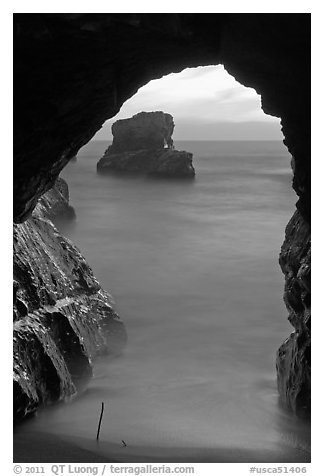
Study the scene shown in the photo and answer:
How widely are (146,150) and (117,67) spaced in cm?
3742

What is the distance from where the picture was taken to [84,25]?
5.44 metres

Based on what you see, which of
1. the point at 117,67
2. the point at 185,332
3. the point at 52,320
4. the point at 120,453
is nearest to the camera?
the point at 117,67

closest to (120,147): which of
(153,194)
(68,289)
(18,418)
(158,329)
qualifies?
(153,194)

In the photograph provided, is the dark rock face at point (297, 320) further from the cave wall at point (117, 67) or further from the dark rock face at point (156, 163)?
the dark rock face at point (156, 163)

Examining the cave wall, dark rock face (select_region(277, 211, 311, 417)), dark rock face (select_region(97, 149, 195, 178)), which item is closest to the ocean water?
dark rock face (select_region(277, 211, 311, 417))

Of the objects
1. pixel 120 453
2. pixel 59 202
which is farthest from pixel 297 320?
pixel 59 202

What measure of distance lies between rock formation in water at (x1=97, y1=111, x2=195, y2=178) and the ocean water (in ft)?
22.7

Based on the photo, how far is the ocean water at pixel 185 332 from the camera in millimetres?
8508

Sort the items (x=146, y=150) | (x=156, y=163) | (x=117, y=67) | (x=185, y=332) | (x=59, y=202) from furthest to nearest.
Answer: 1. (x=146, y=150)
2. (x=156, y=163)
3. (x=59, y=202)
4. (x=185, y=332)
5. (x=117, y=67)

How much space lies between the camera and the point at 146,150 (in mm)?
43406

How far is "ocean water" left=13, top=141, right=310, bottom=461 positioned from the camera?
335 inches

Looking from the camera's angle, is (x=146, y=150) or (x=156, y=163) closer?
(x=156, y=163)

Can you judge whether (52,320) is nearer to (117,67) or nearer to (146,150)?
(117,67)
